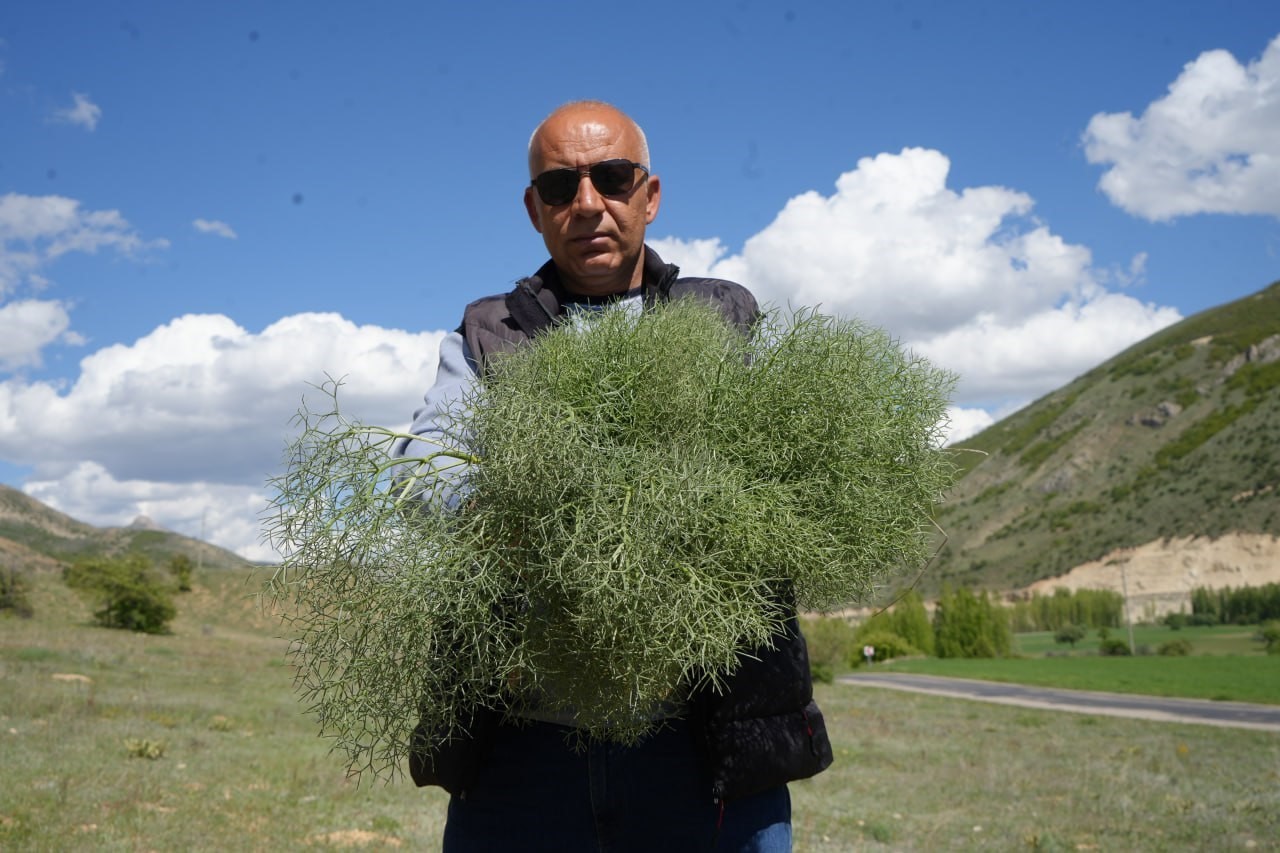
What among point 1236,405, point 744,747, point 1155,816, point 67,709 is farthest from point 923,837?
point 1236,405

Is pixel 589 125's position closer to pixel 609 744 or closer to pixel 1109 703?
pixel 609 744

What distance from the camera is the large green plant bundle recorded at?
4.76ft

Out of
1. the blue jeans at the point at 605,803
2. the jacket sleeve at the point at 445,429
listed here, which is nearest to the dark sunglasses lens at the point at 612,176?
the jacket sleeve at the point at 445,429

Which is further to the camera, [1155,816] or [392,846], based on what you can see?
[1155,816]

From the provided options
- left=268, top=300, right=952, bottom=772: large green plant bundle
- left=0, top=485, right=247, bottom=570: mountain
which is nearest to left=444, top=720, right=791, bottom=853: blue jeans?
left=268, top=300, right=952, bottom=772: large green plant bundle

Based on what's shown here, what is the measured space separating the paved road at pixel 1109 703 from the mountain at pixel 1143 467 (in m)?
23.6

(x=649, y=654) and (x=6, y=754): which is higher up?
(x=649, y=654)

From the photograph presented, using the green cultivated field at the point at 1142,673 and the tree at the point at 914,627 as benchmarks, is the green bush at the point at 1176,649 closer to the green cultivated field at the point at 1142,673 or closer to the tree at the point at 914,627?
the green cultivated field at the point at 1142,673

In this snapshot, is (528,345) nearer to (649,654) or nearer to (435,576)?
(435,576)

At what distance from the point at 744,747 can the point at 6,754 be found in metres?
11.3

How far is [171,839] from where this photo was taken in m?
7.77

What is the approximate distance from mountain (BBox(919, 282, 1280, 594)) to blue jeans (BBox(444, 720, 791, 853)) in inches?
2526

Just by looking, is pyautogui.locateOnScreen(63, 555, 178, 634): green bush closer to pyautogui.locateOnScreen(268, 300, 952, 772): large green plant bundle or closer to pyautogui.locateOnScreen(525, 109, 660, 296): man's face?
pyautogui.locateOnScreen(525, 109, 660, 296): man's face

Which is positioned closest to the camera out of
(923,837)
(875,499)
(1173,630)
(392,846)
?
(875,499)
